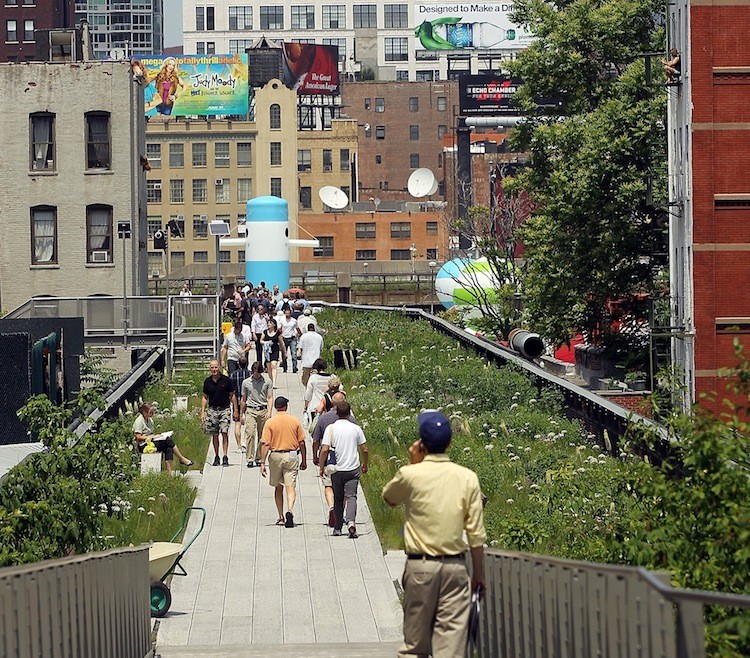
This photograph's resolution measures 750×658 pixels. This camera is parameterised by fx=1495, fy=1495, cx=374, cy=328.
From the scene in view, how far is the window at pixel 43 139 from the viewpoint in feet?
169

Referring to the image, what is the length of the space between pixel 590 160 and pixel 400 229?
282 feet

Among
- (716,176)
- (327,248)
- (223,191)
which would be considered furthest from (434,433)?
(223,191)

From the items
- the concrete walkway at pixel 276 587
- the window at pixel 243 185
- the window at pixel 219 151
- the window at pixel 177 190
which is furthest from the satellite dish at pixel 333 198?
the concrete walkway at pixel 276 587

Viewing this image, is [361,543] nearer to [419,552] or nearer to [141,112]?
[419,552]

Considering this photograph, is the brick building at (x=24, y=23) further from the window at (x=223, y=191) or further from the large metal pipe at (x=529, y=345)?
the large metal pipe at (x=529, y=345)

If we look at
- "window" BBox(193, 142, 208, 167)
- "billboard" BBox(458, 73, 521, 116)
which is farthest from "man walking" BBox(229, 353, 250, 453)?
"window" BBox(193, 142, 208, 167)

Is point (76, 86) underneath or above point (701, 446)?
above

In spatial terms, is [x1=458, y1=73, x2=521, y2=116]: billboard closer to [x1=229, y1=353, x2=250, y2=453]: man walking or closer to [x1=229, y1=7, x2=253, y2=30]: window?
[x1=229, y1=7, x2=253, y2=30]: window

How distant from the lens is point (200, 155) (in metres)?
128

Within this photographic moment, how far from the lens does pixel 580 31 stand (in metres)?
40.6

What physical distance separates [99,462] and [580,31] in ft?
96.9

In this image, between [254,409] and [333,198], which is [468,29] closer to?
[333,198]

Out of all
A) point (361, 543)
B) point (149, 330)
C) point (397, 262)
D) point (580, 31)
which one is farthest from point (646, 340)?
point (397, 262)

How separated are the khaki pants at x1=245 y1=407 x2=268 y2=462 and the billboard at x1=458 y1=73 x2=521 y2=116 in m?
106
